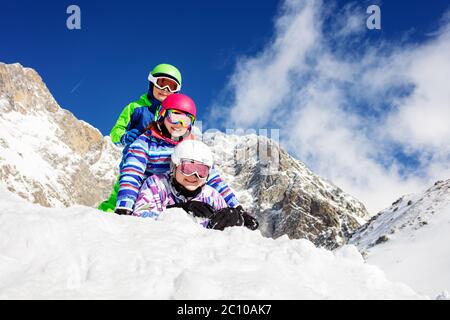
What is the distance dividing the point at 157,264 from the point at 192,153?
2924 mm

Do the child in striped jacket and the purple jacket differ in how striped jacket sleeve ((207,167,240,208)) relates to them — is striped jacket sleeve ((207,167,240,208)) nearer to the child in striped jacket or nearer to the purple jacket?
the child in striped jacket

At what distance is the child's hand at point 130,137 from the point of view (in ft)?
24.5

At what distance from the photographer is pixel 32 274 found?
307 centimetres

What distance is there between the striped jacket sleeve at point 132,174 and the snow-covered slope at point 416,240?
6258 mm

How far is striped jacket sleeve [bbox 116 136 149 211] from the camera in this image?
5762 millimetres

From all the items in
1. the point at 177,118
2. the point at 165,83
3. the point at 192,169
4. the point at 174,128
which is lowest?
the point at 192,169

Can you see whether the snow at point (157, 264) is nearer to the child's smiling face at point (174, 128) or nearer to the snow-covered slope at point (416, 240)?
the child's smiling face at point (174, 128)

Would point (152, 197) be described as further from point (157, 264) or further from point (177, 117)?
point (157, 264)

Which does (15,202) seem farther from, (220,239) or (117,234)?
(220,239)

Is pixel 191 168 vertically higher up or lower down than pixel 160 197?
higher up

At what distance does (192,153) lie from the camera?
603cm

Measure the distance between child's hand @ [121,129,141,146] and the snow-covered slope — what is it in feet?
21.0

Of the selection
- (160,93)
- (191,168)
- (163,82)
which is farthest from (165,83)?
(191,168)

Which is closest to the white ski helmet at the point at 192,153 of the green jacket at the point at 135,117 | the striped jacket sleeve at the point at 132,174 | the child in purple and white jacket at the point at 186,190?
the child in purple and white jacket at the point at 186,190
